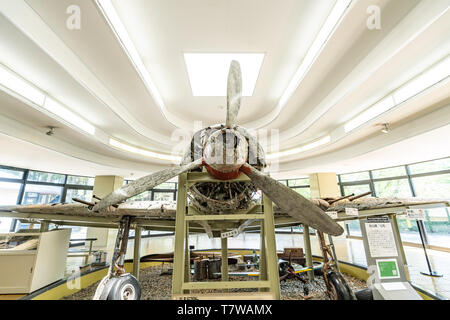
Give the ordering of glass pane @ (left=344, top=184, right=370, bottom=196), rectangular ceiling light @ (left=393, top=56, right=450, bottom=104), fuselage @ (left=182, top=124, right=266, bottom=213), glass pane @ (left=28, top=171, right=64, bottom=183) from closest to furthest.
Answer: fuselage @ (left=182, top=124, right=266, bottom=213)
rectangular ceiling light @ (left=393, top=56, right=450, bottom=104)
glass pane @ (left=28, top=171, right=64, bottom=183)
glass pane @ (left=344, top=184, right=370, bottom=196)

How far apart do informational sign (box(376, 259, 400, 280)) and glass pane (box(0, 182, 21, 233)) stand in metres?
9.71

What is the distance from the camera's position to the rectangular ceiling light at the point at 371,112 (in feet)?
11.6

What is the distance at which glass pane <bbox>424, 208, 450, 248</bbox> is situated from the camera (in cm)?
559

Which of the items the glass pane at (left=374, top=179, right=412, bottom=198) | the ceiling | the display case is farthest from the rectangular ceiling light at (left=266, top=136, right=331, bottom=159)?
the display case

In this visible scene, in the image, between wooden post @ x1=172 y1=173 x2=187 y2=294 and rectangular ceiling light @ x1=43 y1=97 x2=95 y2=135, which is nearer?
wooden post @ x1=172 y1=173 x2=187 y2=294

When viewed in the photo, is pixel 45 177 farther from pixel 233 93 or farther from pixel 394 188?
pixel 394 188

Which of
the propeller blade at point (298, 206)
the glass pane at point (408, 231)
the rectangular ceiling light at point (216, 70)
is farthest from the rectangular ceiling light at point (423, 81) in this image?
the glass pane at point (408, 231)

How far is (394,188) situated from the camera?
6.87 meters

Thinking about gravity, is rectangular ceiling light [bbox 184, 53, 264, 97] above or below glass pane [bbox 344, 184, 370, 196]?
above

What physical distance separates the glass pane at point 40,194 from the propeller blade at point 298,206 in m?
9.04

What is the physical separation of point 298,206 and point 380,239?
43.1 inches

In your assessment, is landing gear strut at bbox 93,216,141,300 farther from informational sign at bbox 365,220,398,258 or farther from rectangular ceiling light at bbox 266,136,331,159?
rectangular ceiling light at bbox 266,136,331,159

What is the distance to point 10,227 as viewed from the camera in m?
6.24
